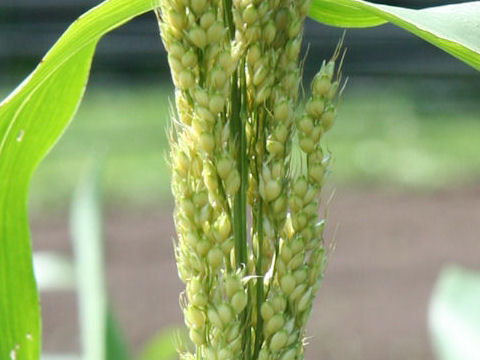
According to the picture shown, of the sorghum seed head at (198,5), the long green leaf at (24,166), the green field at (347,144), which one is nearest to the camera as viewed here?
the sorghum seed head at (198,5)

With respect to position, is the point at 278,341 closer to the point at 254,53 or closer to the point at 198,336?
the point at 198,336

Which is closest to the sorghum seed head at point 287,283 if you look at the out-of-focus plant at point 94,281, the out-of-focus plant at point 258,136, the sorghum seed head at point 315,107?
the out-of-focus plant at point 258,136

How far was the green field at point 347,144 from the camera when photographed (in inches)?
261

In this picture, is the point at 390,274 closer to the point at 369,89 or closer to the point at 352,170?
the point at 352,170

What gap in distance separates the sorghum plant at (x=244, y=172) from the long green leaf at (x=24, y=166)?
254 mm

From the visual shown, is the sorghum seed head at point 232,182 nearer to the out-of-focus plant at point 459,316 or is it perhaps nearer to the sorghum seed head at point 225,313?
the sorghum seed head at point 225,313

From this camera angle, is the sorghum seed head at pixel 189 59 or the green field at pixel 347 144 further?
the green field at pixel 347 144

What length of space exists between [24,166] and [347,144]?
670 centimetres

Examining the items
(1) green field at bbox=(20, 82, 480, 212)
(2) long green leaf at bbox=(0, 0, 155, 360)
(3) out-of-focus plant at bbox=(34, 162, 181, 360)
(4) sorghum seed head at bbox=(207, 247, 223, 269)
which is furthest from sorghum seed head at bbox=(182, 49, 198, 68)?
(1) green field at bbox=(20, 82, 480, 212)

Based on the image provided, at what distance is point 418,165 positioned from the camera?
718cm

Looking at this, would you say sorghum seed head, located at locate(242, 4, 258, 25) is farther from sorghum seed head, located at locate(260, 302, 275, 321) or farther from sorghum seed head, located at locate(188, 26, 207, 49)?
sorghum seed head, located at locate(260, 302, 275, 321)

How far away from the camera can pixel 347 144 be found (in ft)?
24.7

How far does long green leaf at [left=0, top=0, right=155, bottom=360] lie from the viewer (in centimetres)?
87

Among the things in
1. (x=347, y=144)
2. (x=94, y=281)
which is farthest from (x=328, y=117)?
(x=347, y=144)
